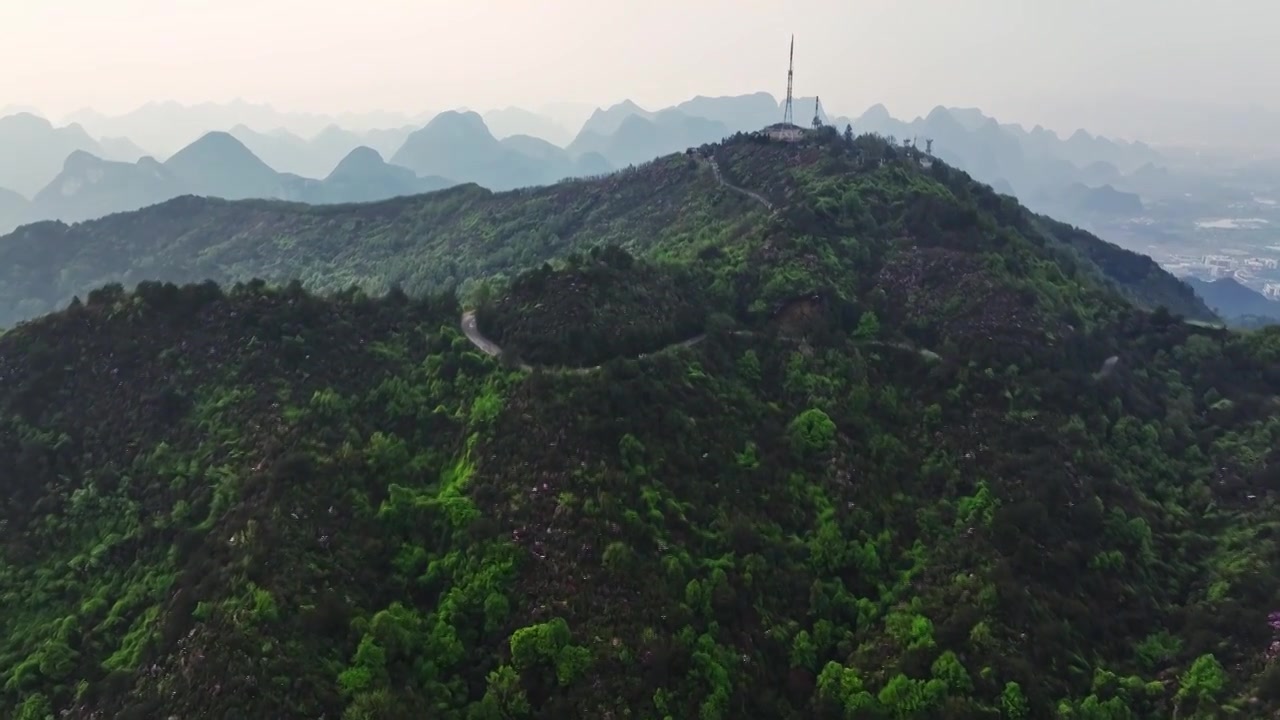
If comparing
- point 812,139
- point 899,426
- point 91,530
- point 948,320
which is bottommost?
point 91,530

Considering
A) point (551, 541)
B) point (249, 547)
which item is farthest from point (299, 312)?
point (551, 541)

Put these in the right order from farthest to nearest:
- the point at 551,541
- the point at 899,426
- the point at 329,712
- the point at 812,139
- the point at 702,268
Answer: the point at 812,139 → the point at 702,268 → the point at 899,426 → the point at 551,541 → the point at 329,712

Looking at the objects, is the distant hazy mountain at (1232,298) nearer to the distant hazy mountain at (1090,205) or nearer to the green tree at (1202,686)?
the distant hazy mountain at (1090,205)

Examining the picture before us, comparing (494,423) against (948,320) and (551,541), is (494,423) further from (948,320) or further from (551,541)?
(948,320)

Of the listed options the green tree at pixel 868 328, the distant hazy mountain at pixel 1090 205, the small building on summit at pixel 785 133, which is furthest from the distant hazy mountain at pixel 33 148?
the distant hazy mountain at pixel 1090 205

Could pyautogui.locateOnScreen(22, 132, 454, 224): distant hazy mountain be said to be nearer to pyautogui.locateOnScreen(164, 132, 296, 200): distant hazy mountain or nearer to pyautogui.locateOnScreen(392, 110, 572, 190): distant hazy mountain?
pyautogui.locateOnScreen(164, 132, 296, 200): distant hazy mountain

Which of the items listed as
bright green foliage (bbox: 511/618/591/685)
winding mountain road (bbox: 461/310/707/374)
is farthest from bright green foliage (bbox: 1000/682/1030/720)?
winding mountain road (bbox: 461/310/707/374)
